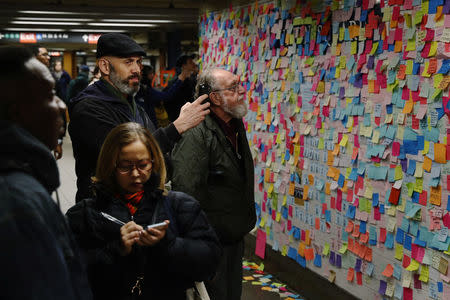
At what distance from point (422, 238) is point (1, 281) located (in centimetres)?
290

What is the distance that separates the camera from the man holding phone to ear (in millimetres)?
3520

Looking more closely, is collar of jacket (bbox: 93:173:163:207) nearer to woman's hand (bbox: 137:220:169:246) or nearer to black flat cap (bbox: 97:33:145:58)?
woman's hand (bbox: 137:220:169:246)

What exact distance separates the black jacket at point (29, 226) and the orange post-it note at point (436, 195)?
8.58ft

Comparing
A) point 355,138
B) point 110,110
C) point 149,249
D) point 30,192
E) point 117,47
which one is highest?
point 117,47

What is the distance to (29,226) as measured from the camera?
1.21 metres

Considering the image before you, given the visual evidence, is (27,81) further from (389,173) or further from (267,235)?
(267,235)

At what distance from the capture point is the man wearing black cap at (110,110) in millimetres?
3004

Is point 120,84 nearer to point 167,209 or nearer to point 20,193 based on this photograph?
point 167,209

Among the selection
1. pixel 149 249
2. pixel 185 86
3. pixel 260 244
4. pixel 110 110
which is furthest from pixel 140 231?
pixel 185 86

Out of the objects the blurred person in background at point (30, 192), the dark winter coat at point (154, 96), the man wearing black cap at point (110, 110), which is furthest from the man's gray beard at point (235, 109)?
the dark winter coat at point (154, 96)

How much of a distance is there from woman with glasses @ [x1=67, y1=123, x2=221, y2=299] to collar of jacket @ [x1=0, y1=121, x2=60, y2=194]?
2.98 feet

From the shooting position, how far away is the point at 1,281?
46.3 inches

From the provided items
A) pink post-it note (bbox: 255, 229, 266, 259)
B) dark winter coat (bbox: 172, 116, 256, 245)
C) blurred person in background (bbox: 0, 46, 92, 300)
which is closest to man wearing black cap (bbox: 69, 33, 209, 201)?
dark winter coat (bbox: 172, 116, 256, 245)

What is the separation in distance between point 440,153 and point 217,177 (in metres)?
1.23
